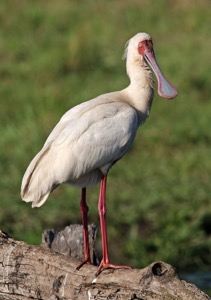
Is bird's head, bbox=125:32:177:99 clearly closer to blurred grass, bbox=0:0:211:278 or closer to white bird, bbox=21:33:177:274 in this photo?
white bird, bbox=21:33:177:274

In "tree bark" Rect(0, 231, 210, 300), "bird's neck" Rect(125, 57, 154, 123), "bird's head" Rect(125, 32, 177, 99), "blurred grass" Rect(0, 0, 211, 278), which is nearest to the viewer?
"tree bark" Rect(0, 231, 210, 300)

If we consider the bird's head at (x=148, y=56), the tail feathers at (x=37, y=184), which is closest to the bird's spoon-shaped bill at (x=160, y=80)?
the bird's head at (x=148, y=56)

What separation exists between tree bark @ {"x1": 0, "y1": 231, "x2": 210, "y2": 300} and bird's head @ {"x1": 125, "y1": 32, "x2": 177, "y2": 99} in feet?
5.24

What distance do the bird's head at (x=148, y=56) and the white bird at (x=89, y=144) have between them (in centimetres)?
2

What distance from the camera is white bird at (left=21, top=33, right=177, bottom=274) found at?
A: 21.5 ft

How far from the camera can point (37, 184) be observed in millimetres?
6520

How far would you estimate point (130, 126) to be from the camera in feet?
22.2

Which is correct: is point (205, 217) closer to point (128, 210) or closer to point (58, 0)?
point (128, 210)

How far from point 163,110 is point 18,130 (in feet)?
5.99

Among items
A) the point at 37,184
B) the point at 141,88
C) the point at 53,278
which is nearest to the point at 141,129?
the point at 141,88

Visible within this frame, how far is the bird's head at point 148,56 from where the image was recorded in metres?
7.09

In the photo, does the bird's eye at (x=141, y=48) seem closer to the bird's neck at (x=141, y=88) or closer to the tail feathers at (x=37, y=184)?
the bird's neck at (x=141, y=88)

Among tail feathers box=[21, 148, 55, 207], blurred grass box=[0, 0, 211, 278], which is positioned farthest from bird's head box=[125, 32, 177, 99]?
blurred grass box=[0, 0, 211, 278]

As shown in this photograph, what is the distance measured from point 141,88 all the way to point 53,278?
1.72m
